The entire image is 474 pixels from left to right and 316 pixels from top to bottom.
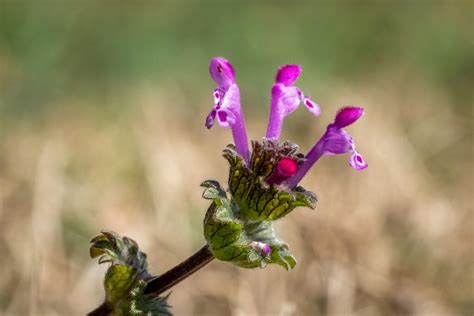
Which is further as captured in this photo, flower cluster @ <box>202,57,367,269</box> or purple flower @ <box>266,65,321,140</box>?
purple flower @ <box>266,65,321,140</box>

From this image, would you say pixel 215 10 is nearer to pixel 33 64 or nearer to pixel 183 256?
pixel 33 64

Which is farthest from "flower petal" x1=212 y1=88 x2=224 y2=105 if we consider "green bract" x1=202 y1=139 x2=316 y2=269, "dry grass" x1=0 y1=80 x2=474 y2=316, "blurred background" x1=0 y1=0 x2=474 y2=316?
"blurred background" x1=0 y1=0 x2=474 y2=316

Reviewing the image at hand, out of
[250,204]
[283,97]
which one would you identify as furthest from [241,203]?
[283,97]

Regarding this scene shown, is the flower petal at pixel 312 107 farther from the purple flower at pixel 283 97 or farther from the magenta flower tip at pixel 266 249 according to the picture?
the magenta flower tip at pixel 266 249

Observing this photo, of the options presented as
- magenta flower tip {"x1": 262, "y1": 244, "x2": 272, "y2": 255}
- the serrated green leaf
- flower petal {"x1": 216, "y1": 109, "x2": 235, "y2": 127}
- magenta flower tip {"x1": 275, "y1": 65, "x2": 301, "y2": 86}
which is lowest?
magenta flower tip {"x1": 262, "y1": 244, "x2": 272, "y2": 255}

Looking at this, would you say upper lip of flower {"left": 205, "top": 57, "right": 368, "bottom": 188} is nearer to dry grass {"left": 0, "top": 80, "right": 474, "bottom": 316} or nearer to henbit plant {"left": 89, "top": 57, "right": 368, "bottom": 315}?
henbit plant {"left": 89, "top": 57, "right": 368, "bottom": 315}

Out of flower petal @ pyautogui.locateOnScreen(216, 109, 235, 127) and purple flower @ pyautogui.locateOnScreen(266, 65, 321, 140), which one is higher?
purple flower @ pyautogui.locateOnScreen(266, 65, 321, 140)
